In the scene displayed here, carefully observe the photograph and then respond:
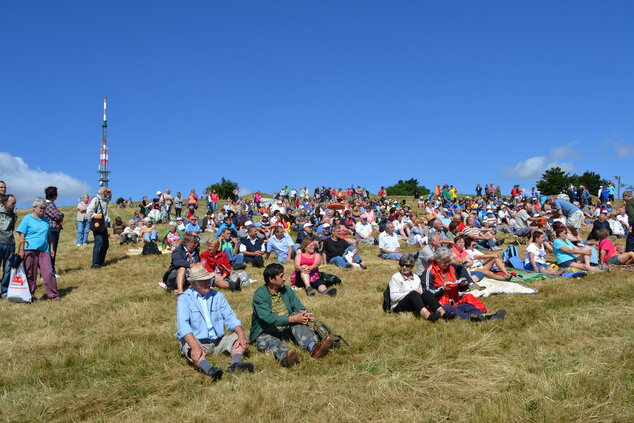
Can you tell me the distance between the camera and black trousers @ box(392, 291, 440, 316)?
7221 mm

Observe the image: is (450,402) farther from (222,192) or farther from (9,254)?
(222,192)

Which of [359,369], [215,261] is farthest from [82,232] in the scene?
[359,369]

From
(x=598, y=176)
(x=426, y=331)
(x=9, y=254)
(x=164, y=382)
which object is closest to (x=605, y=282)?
(x=426, y=331)

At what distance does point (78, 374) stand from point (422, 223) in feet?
48.4

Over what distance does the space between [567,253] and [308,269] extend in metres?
6.14

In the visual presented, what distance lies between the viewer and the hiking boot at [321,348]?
5695 millimetres

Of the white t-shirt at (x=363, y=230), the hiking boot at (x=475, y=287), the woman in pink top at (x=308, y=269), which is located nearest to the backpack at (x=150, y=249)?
the woman in pink top at (x=308, y=269)

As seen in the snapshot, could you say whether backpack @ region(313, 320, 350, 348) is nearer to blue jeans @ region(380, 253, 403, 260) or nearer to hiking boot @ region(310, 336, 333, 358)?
hiking boot @ region(310, 336, 333, 358)

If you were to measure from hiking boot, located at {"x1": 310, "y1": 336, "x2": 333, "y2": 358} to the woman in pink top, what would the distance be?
3673mm

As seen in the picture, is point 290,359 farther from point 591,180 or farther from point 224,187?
point 591,180

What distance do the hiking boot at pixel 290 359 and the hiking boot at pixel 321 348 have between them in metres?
0.29

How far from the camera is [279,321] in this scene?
238 inches

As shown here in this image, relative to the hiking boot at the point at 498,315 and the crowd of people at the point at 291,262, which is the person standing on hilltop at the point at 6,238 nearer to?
the crowd of people at the point at 291,262

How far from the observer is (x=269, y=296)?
6.24m
